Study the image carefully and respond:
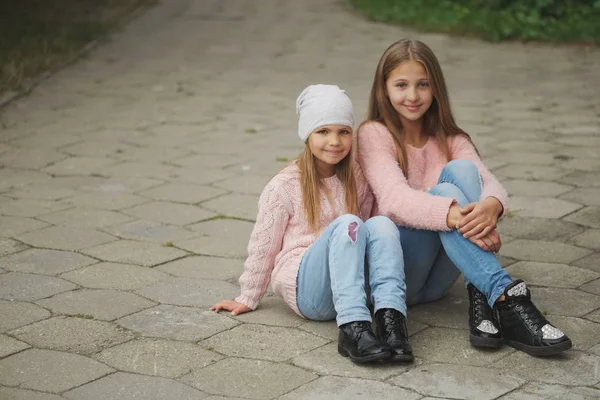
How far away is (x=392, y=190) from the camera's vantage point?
10.9 ft

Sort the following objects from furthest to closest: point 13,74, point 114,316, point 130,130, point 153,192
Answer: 1. point 13,74
2. point 130,130
3. point 153,192
4. point 114,316

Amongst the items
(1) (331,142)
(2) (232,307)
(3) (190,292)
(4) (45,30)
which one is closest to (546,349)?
(1) (331,142)

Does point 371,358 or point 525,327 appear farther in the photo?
point 525,327

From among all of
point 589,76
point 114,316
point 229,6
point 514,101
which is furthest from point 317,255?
point 229,6

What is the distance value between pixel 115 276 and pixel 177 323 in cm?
57

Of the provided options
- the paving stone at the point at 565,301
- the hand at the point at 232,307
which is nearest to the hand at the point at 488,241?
the paving stone at the point at 565,301

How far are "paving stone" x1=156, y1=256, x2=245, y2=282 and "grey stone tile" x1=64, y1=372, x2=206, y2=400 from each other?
0.97m

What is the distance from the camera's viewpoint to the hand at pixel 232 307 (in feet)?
11.1

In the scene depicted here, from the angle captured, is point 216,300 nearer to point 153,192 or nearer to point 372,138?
point 372,138

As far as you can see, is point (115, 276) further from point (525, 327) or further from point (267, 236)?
point (525, 327)

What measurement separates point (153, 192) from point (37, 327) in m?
1.80

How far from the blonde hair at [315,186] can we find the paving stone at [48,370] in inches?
33.3

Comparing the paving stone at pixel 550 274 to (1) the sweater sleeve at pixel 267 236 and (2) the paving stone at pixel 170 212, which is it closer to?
(1) the sweater sleeve at pixel 267 236

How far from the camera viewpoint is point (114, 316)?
3.39m
